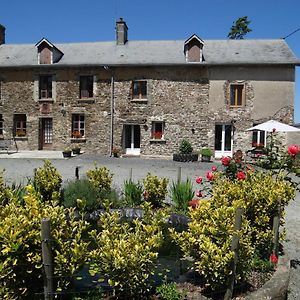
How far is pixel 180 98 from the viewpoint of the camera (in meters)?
20.2

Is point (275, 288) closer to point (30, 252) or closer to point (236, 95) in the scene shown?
point (30, 252)

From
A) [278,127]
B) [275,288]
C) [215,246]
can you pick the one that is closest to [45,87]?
[278,127]

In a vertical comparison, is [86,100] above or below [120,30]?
below

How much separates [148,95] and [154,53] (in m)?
3.16

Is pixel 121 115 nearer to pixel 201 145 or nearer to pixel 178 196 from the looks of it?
pixel 201 145

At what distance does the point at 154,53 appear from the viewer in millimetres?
21500

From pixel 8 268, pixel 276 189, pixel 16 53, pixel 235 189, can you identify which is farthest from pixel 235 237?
pixel 16 53

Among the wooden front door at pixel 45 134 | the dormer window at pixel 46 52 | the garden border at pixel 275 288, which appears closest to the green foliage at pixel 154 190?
the garden border at pixel 275 288

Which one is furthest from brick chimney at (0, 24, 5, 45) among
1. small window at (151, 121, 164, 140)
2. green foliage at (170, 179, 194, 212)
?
green foliage at (170, 179, 194, 212)

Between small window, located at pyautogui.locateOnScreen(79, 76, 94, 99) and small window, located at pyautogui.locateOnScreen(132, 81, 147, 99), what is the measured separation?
2.82m

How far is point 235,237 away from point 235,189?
1.33 meters

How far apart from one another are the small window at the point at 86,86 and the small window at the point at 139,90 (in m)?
2.82

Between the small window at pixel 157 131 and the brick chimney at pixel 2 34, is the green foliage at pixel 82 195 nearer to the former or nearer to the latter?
the small window at pixel 157 131

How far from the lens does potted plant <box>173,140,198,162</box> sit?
18892 millimetres
